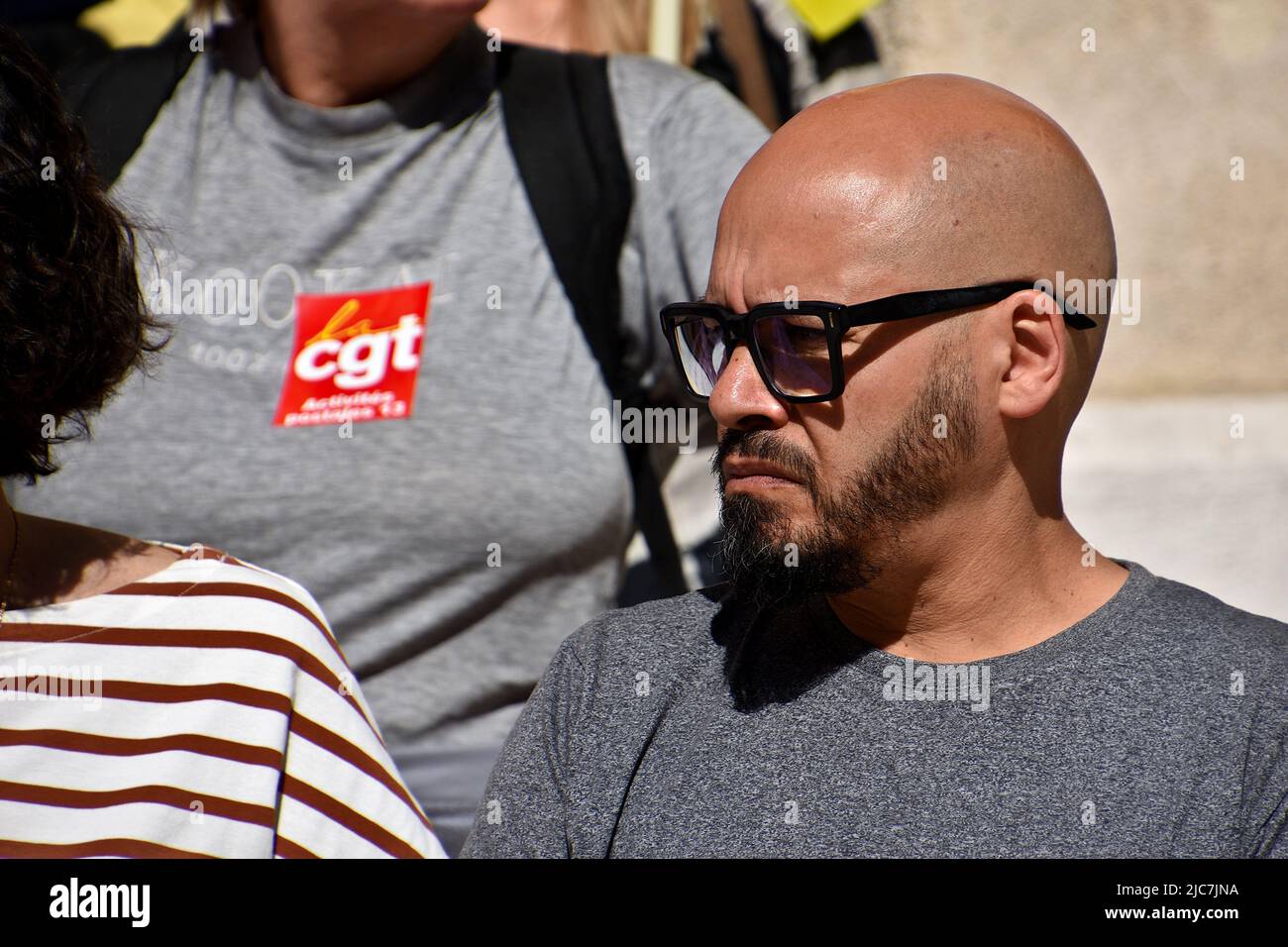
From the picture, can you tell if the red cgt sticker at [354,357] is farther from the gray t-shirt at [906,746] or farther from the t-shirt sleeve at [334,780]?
the gray t-shirt at [906,746]

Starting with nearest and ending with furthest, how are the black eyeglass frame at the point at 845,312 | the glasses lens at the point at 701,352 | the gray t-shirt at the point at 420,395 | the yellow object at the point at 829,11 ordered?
the black eyeglass frame at the point at 845,312 → the glasses lens at the point at 701,352 → the gray t-shirt at the point at 420,395 → the yellow object at the point at 829,11

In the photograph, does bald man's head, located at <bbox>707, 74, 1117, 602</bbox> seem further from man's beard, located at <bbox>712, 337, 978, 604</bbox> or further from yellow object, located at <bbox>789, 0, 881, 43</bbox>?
yellow object, located at <bbox>789, 0, 881, 43</bbox>

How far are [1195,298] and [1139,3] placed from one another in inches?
33.8

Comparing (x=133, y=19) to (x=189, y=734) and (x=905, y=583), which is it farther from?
(x=905, y=583)

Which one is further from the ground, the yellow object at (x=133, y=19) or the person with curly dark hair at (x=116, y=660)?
the yellow object at (x=133, y=19)

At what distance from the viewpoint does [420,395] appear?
6.86 ft

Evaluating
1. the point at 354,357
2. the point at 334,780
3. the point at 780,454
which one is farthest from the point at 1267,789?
the point at 354,357

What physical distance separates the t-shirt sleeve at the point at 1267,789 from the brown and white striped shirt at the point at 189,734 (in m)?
0.92

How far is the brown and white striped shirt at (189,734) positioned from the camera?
147 cm

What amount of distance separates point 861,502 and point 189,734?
2.64 feet

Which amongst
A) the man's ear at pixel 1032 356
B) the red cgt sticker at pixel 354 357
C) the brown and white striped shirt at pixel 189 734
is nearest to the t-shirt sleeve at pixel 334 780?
the brown and white striped shirt at pixel 189 734
